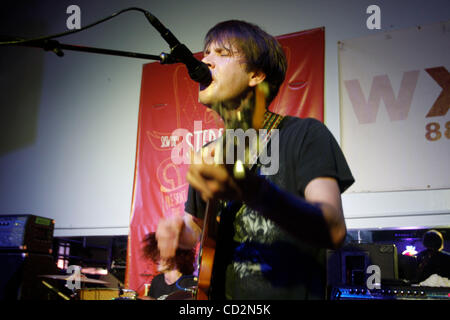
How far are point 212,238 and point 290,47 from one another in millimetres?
2716

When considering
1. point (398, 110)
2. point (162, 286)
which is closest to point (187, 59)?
point (398, 110)

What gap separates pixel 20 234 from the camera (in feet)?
11.0

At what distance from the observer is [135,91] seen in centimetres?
434

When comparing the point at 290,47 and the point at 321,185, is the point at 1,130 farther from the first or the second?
the point at 321,185

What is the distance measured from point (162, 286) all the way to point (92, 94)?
2348 millimetres

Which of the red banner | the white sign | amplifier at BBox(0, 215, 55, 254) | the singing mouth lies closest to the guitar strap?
the singing mouth

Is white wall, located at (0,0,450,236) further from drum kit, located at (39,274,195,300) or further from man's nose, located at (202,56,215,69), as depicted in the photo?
man's nose, located at (202,56,215,69)

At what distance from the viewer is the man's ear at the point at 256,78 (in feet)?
4.41

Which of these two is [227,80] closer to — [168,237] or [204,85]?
[204,85]

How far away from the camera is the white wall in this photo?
3.64 metres

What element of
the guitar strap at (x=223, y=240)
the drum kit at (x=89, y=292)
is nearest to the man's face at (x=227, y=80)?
the guitar strap at (x=223, y=240)

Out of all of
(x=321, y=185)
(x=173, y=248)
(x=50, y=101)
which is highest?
(x=50, y=101)
